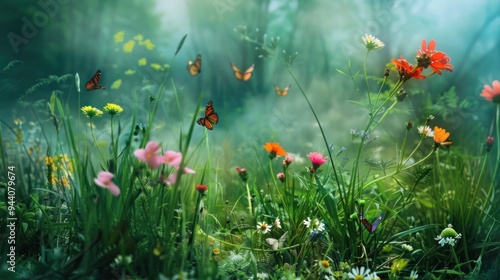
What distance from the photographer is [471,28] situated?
435cm

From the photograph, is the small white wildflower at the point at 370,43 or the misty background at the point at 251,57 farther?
the misty background at the point at 251,57

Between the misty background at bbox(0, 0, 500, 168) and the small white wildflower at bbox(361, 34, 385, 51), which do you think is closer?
the small white wildflower at bbox(361, 34, 385, 51)

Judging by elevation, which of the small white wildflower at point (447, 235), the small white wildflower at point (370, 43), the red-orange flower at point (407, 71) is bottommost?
the small white wildflower at point (447, 235)

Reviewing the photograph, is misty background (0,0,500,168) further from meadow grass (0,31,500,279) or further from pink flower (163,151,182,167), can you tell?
pink flower (163,151,182,167)

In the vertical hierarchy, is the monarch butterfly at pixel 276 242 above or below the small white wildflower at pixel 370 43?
below

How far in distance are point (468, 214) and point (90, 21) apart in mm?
A: 3701

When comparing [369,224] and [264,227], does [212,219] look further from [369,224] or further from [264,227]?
[369,224]

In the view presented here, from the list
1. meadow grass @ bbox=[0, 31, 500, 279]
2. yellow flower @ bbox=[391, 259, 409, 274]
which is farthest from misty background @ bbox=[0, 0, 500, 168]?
yellow flower @ bbox=[391, 259, 409, 274]

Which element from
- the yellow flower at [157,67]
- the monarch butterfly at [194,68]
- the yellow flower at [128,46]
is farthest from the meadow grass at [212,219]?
the yellow flower at [128,46]

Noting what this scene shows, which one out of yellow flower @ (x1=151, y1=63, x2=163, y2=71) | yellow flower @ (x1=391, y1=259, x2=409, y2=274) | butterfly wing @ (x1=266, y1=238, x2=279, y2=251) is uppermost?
yellow flower @ (x1=151, y1=63, x2=163, y2=71)

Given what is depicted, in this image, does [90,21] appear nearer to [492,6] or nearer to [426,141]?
[426,141]

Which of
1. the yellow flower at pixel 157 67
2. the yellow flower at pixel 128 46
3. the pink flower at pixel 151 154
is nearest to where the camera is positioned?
the pink flower at pixel 151 154

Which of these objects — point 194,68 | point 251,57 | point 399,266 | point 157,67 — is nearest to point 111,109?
point 399,266

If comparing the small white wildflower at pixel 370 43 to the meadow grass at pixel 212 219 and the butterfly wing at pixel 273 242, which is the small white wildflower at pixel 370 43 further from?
the butterfly wing at pixel 273 242
